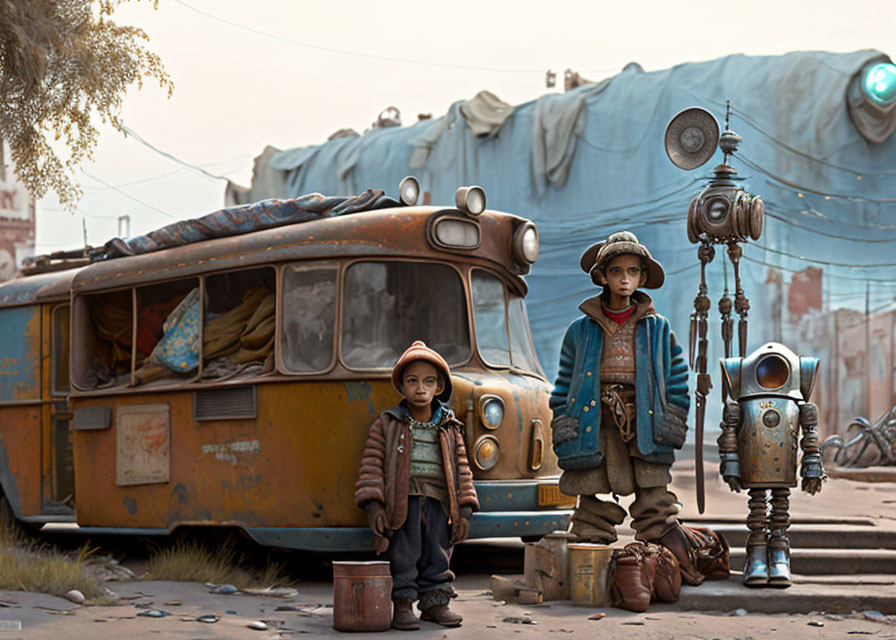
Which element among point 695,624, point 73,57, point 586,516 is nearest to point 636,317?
point 586,516

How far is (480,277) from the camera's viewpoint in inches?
324

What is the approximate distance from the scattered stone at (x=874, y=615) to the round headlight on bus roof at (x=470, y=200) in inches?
140

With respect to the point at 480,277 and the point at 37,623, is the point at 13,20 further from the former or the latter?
the point at 37,623

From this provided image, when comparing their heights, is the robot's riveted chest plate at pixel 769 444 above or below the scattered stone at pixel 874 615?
above

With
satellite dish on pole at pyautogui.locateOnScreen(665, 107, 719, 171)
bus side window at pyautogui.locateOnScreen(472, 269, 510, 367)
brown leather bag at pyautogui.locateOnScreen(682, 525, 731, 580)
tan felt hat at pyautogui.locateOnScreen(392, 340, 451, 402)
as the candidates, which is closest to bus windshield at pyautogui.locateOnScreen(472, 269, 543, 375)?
bus side window at pyautogui.locateOnScreen(472, 269, 510, 367)

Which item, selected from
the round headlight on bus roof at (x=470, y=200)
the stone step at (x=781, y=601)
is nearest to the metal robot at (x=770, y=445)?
the stone step at (x=781, y=601)

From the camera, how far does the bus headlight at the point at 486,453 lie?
7.65 m

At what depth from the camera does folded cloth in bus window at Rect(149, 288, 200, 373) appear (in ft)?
27.7

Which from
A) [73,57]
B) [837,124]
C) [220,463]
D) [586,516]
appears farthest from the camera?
[837,124]

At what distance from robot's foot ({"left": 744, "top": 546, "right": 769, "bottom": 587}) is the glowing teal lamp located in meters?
15.8

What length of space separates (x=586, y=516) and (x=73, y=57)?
18.2 feet

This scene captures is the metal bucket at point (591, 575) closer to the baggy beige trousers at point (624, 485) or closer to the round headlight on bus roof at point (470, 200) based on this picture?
the baggy beige trousers at point (624, 485)

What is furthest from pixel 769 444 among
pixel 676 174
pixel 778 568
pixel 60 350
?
pixel 676 174

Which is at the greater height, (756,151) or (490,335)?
(756,151)
